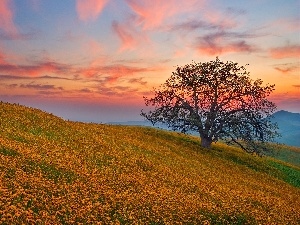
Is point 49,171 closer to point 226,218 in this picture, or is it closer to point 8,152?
point 8,152

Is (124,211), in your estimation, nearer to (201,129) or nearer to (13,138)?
(13,138)

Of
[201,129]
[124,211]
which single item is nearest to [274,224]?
[124,211]

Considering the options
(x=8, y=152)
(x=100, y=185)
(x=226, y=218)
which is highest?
(x=8, y=152)

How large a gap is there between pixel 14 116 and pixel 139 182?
14543 millimetres

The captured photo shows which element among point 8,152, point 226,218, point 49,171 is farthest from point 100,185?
point 226,218

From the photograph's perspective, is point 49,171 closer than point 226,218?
Yes

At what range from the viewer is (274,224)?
61.6ft

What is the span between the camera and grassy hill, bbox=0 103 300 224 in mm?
13188

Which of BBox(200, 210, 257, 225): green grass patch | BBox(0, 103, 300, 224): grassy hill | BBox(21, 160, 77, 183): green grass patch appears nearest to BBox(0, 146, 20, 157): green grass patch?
BBox(0, 103, 300, 224): grassy hill

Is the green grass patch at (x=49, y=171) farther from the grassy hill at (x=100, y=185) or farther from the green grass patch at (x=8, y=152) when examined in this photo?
the green grass patch at (x=8, y=152)

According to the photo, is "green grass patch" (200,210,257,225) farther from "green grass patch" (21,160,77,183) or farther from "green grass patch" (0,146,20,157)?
"green grass patch" (0,146,20,157)

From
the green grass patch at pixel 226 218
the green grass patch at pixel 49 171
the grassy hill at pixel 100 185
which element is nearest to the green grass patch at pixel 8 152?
the grassy hill at pixel 100 185

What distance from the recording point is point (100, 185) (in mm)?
17625

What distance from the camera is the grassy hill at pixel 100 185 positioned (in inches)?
519
